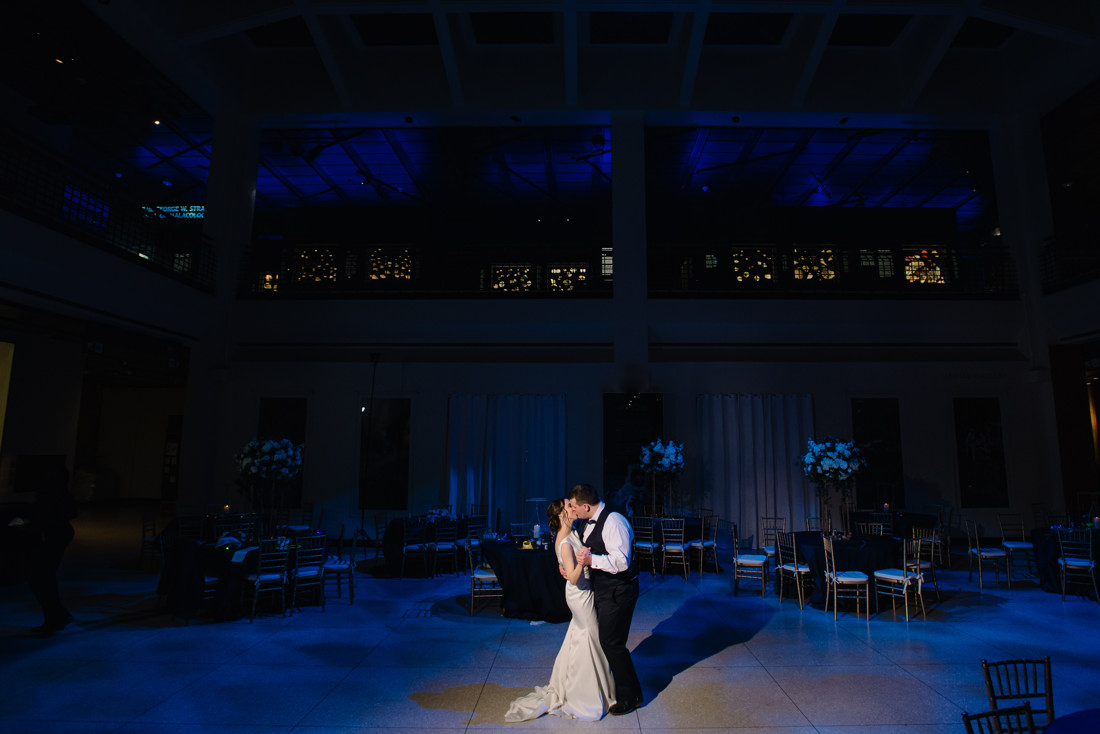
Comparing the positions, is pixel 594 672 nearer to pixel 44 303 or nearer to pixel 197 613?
pixel 197 613

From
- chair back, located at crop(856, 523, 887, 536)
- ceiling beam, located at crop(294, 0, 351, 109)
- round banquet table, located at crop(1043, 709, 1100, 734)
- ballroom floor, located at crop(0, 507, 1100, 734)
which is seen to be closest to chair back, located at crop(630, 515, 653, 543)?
ballroom floor, located at crop(0, 507, 1100, 734)

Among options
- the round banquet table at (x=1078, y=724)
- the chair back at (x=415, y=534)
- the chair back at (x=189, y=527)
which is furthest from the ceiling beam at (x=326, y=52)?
the round banquet table at (x=1078, y=724)

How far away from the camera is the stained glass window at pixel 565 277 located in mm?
12164

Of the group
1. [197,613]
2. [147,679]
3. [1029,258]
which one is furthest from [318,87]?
[1029,258]

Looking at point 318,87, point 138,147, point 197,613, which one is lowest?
point 197,613

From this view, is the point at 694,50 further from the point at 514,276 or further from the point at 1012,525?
the point at 1012,525

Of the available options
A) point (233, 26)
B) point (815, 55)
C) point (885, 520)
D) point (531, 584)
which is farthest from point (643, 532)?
point (233, 26)

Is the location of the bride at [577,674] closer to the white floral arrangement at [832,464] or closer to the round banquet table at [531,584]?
the round banquet table at [531,584]

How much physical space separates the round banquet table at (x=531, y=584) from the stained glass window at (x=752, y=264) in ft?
26.3

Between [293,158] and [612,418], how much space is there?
8.93 m

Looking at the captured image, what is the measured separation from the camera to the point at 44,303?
25.9 feet

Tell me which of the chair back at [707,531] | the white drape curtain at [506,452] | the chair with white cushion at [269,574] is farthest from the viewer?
the white drape curtain at [506,452]

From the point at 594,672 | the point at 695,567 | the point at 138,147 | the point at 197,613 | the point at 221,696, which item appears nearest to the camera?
the point at 594,672

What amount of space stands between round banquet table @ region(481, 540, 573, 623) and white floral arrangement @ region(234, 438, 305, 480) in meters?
4.93
